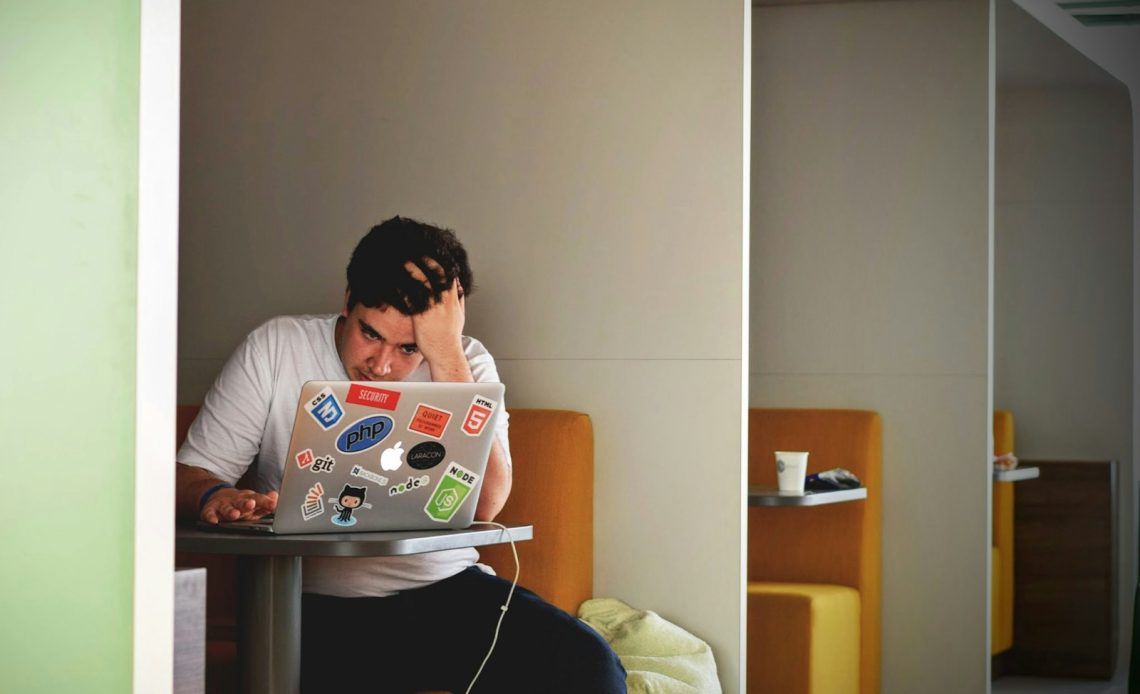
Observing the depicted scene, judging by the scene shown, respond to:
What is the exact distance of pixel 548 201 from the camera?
3.47 meters

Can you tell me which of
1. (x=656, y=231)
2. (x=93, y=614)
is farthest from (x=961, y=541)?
(x=93, y=614)

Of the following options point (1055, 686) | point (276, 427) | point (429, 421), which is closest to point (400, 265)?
point (276, 427)

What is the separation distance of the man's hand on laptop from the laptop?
0.02m

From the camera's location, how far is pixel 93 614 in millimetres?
1180

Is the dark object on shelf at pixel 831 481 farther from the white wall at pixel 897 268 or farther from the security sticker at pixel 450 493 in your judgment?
the security sticker at pixel 450 493

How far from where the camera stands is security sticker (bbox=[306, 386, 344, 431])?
7.14 feet

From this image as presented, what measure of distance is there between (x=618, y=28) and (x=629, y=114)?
226mm

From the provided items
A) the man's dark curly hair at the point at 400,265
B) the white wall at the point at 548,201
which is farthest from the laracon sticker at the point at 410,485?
the white wall at the point at 548,201

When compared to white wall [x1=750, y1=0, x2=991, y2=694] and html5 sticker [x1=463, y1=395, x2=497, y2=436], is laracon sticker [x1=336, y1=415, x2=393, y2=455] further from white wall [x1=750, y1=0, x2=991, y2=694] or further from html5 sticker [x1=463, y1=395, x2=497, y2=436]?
white wall [x1=750, y1=0, x2=991, y2=694]

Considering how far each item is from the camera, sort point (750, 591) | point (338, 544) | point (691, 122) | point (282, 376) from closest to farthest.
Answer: point (338, 544)
point (282, 376)
point (691, 122)
point (750, 591)

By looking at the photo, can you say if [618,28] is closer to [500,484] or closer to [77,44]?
[500,484]

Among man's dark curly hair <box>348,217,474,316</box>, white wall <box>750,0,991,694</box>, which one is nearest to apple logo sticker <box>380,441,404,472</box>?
man's dark curly hair <box>348,217,474,316</box>

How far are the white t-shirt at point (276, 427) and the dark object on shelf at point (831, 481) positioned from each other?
1.42 metres

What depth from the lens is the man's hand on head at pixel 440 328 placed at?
2893 mm
